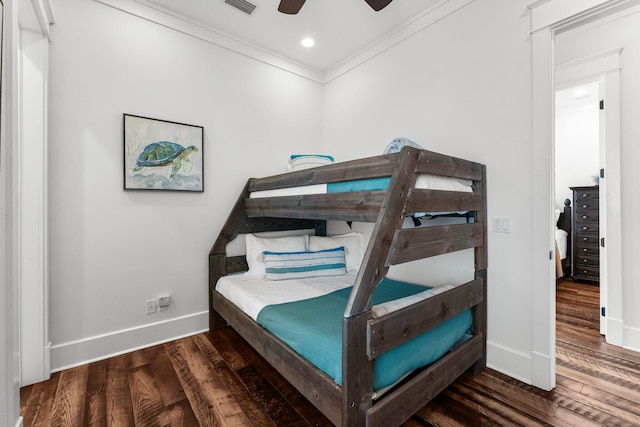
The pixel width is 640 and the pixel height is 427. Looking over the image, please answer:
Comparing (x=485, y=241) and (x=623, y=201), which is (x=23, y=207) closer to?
(x=485, y=241)

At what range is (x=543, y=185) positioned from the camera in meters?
1.79

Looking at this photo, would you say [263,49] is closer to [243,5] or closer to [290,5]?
[243,5]

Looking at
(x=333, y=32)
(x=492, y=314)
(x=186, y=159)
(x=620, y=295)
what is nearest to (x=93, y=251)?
(x=186, y=159)

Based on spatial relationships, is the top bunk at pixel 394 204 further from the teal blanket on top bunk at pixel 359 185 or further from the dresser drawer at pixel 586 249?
the dresser drawer at pixel 586 249

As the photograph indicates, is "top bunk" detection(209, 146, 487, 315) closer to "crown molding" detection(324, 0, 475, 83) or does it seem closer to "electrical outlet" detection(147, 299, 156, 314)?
"electrical outlet" detection(147, 299, 156, 314)

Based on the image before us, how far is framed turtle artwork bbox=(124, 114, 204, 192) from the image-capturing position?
225 cm

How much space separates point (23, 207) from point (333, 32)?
8.96 feet

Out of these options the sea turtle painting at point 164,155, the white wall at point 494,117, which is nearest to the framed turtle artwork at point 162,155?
the sea turtle painting at point 164,155

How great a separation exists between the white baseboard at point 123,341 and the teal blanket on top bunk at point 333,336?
107 centimetres

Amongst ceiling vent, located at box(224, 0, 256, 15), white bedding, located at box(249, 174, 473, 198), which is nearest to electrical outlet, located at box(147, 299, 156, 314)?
white bedding, located at box(249, 174, 473, 198)

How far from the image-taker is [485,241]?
203 cm

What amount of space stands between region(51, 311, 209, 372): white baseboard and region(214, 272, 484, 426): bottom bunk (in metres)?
0.61

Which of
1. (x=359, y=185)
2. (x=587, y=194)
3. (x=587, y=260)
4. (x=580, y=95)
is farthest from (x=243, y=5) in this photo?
(x=587, y=260)

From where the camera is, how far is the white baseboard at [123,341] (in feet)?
6.64
